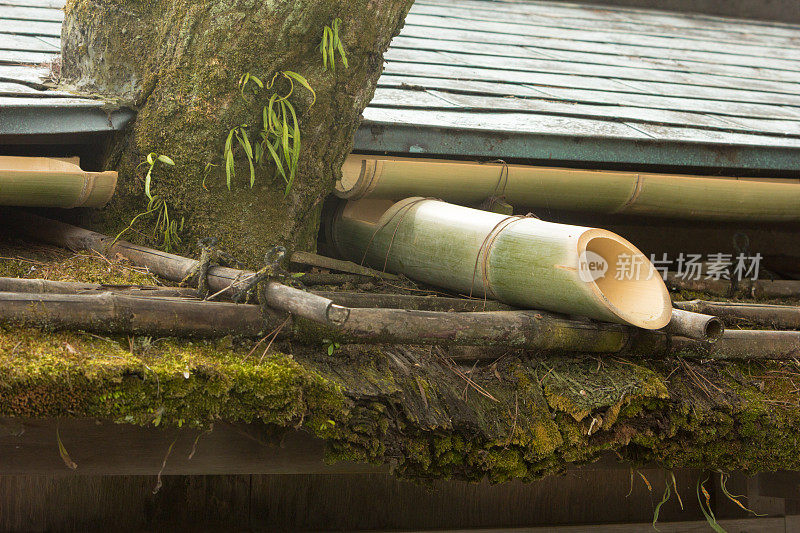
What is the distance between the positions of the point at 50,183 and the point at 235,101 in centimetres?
62

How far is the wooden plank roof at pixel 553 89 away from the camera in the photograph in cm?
283

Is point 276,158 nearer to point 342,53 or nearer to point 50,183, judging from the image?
point 342,53

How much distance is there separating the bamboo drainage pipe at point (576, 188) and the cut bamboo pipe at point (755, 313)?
60 centimetres

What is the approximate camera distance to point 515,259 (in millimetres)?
2207

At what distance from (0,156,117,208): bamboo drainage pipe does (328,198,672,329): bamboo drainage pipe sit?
2.87 feet

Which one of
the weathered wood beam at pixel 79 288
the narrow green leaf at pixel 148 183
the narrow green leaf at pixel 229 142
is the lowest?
the weathered wood beam at pixel 79 288

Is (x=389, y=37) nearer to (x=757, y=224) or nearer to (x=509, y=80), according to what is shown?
(x=509, y=80)

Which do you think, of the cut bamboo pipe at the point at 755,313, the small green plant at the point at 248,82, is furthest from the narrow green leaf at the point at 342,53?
the cut bamboo pipe at the point at 755,313

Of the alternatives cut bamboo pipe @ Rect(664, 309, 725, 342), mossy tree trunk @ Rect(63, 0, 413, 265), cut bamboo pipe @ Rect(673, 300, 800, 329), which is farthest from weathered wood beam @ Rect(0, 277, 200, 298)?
cut bamboo pipe @ Rect(673, 300, 800, 329)

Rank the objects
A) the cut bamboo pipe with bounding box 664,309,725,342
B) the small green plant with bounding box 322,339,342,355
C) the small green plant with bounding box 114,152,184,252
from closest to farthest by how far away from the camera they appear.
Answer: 1. the small green plant with bounding box 322,339,342,355
2. the cut bamboo pipe with bounding box 664,309,725,342
3. the small green plant with bounding box 114,152,184,252

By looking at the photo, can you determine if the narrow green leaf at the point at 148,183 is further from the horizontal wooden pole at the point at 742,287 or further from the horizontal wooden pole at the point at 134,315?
the horizontal wooden pole at the point at 742,287

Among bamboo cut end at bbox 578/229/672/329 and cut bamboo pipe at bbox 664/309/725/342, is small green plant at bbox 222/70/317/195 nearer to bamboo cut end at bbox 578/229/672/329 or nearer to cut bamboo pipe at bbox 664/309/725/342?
bamboo cut end at bbox 578/229/672/329

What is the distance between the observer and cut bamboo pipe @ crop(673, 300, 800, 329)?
257 centimetres

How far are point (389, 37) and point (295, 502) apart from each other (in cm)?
185
